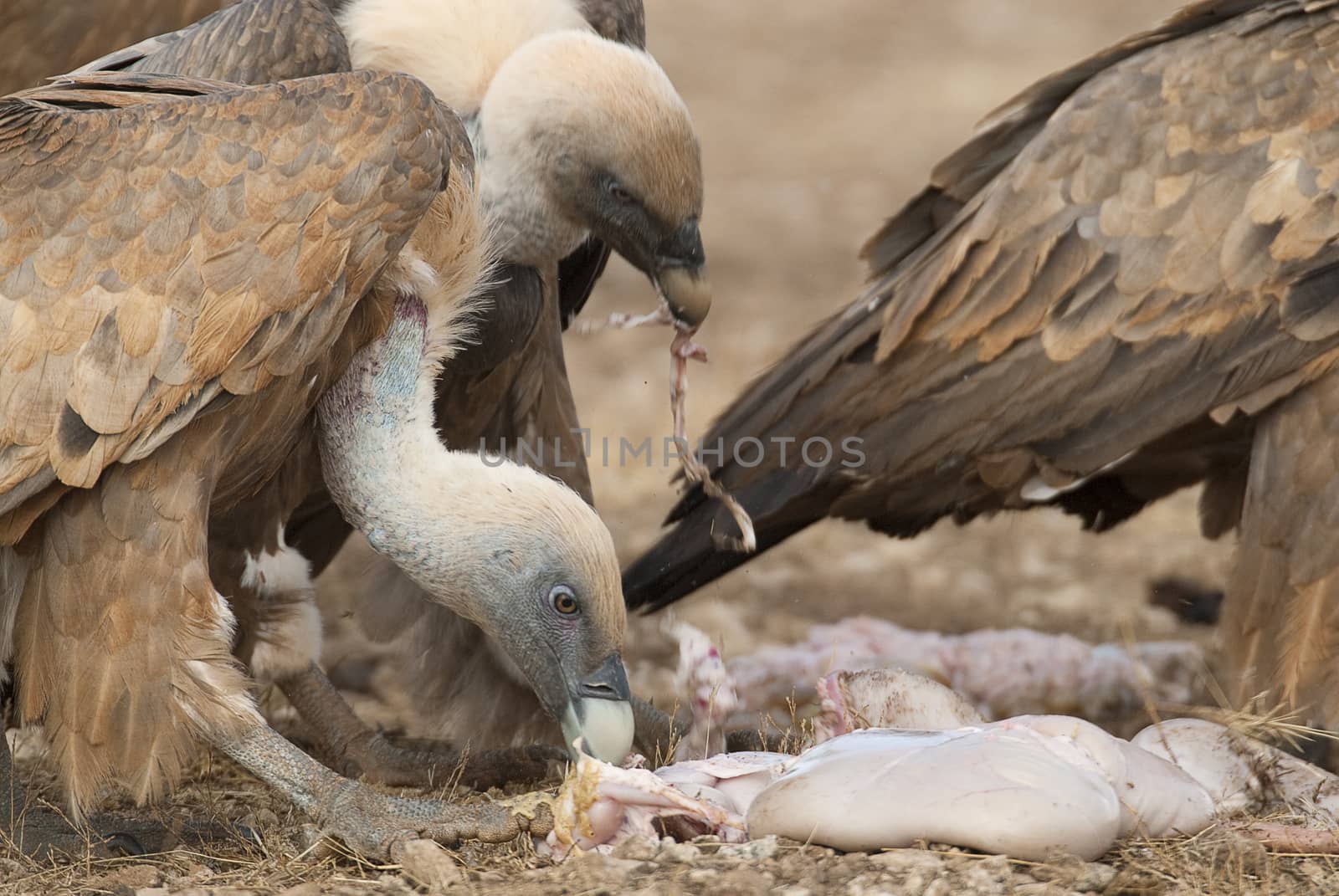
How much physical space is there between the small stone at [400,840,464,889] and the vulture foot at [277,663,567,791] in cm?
82

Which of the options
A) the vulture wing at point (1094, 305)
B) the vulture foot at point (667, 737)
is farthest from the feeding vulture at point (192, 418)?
the vulture wing at point (1094, 305)

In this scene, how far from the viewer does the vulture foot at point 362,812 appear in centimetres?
347

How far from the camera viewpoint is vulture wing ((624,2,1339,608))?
170 inches

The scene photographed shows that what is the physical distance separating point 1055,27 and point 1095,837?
1441 centimetres

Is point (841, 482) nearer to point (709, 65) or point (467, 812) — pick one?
point (467, 812)

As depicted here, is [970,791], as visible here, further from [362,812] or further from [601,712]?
[362,812]

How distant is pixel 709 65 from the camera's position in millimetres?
16750

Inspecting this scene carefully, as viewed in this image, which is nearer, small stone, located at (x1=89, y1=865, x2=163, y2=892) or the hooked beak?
small stone, located at (x1=89, y1=865, x2=163, y2=892)

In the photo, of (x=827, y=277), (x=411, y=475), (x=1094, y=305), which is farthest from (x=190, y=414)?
(x=827, y=277)

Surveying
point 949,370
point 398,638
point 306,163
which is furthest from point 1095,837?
point 398,638

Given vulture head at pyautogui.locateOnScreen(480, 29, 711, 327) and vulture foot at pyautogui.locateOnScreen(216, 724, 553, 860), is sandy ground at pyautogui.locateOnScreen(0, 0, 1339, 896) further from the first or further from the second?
vulture head at pyautogui.locateOnScreen(480, 29, 711, 327)

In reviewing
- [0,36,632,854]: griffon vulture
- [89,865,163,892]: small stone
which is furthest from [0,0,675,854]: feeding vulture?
[89,865,163,892]: small stone

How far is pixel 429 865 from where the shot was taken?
3.34 meters

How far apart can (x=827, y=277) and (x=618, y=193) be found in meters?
6.68
